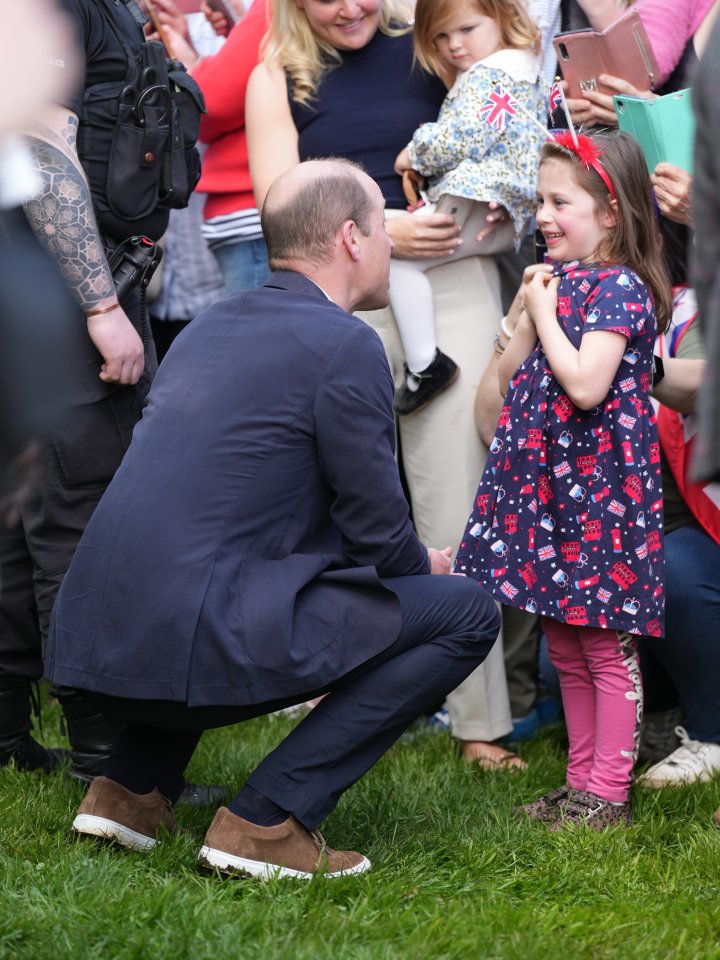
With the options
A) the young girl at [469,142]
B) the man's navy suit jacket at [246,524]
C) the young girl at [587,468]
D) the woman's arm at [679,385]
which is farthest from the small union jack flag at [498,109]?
the man's navy suit jacket at [246,524]

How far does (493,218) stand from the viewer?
3826 mm

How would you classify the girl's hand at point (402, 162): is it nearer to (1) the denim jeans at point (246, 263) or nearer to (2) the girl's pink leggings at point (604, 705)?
(1) the denim jeans at point (246, 263)

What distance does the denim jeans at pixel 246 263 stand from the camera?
4.41 metres

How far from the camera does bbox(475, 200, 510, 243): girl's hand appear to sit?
12.5ft

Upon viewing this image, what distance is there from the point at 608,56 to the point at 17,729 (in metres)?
2.54

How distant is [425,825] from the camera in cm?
319

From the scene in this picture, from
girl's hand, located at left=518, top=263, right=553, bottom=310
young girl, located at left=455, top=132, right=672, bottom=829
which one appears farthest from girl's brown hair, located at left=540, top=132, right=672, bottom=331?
girl's hand, located at left=518, top=263, right=553, bottom=310

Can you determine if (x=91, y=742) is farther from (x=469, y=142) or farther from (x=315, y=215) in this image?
(x=469, y=142)

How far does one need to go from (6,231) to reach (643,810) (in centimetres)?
207

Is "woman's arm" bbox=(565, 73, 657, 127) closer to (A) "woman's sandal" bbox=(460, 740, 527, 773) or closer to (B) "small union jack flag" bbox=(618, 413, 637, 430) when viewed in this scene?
(B) "small union jack flag" bbox=(618, 413, 637, 430)

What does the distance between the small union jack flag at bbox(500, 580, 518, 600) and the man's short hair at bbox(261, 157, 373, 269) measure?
3.03 ft

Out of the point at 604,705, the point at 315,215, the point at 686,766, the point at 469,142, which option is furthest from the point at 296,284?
the point at 686,766

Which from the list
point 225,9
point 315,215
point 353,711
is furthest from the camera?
point 225,9

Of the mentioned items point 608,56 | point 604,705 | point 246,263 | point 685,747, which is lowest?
point 685,747
